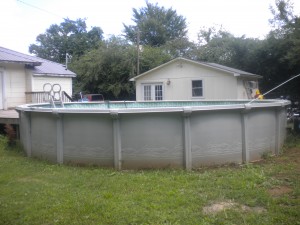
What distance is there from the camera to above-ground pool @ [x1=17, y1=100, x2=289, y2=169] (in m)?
5.82

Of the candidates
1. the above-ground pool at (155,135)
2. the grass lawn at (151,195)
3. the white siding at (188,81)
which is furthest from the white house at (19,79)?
the grass lawn at (151,195)

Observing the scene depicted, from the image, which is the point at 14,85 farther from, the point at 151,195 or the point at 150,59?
the point at 150,59

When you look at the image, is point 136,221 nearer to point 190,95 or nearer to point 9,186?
point 9,186

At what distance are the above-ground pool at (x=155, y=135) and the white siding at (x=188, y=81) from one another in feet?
37.5

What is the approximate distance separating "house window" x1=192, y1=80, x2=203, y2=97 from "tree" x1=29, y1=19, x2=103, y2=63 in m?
30.8

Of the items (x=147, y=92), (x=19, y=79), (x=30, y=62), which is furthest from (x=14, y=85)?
(x=147, y=92)

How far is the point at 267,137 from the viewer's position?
6.92 meters

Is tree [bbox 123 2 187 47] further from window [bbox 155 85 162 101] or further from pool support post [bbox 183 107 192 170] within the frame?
pool support post [bbox 183 107 192 170]

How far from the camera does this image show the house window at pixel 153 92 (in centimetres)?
2041

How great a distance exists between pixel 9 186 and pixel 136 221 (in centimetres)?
244

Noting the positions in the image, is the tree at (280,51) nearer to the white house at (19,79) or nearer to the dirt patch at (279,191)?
the white house at (19,79)

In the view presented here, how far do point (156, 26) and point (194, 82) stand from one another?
26.1 m

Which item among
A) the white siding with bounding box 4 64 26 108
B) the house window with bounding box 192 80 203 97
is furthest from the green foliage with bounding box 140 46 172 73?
the white siding with bounding box 4 64 26 108

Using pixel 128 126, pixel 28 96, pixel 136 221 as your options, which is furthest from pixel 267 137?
pixel 28 96
